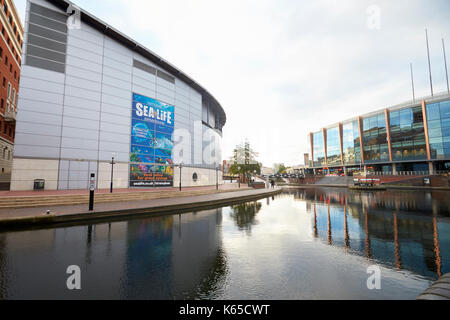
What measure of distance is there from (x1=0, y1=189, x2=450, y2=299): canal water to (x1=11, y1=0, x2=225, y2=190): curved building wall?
612 inches

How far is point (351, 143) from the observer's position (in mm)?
60781

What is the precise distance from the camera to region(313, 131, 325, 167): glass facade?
71056mm

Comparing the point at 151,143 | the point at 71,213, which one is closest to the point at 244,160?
the point at 151,143

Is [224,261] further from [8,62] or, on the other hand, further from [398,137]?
[398,137]

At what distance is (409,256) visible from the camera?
18.9 ft

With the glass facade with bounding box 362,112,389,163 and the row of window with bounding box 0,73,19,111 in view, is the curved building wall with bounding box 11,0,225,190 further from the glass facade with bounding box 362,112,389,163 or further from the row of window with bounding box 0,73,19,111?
the glass facade with bounding box 362,112,389,163

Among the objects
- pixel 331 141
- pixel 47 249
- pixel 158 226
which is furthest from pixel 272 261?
pixel 331 141

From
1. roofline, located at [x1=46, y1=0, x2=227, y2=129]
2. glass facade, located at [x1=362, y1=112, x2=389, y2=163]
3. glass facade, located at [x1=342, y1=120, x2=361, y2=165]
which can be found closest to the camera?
roofline, located at [x1=46, y1=0, x2=227, y2=129]

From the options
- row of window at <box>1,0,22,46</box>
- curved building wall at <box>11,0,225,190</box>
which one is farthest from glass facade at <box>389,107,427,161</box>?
row of window at <box>1,0,22,46</box>

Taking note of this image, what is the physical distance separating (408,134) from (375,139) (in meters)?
7.10
